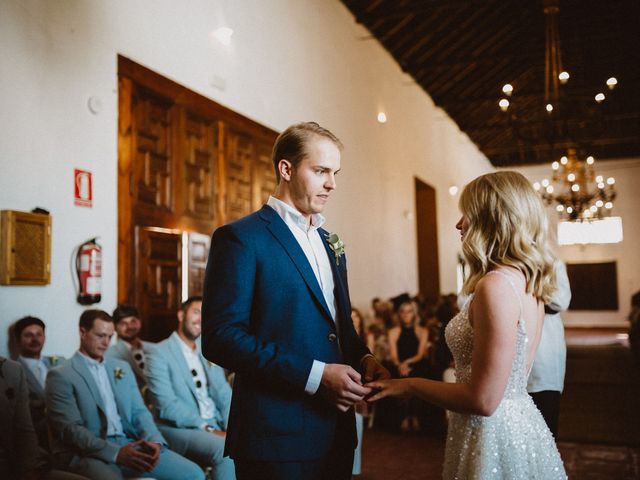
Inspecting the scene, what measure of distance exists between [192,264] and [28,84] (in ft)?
7.12

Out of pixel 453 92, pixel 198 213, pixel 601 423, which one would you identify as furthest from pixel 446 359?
pixel 453 92

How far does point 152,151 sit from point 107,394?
2.21 m

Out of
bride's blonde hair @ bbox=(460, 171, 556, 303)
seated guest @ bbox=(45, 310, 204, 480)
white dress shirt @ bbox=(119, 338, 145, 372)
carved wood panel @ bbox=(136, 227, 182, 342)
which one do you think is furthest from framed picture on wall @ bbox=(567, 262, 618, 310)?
bride's blonde hair @ bbox=(460, 171, 556, 303)

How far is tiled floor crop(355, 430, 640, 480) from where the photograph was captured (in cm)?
485

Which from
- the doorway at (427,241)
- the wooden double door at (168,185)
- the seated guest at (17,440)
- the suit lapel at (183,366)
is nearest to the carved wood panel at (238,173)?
the wooden double door at (168,185)

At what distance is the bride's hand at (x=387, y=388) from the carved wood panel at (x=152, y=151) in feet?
11.4

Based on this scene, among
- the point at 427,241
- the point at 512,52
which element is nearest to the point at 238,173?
the point at 512,52

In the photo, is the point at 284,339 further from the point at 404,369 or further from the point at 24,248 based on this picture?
the point at 404,369

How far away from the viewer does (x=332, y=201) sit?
8.59 m

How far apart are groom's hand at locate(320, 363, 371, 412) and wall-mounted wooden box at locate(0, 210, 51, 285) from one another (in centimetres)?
264

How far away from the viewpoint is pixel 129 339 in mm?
4473

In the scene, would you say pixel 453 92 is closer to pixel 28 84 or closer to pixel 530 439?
pixel 28 84

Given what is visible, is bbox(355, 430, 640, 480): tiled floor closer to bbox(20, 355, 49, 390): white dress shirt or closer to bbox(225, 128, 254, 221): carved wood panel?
bbox(20, 355, 49, 390): white dress shirt

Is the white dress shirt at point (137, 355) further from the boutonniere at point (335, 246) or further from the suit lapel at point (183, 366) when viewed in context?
the boutonniere at point (335, 246)
